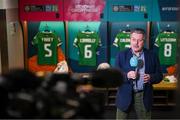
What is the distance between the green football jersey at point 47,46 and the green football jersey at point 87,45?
1.02 ft

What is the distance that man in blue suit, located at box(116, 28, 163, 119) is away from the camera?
10.8ft

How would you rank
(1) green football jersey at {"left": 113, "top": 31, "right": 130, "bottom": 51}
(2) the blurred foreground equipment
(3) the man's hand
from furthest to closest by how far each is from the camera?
1. (1) green football jersey at {"left": 113, "top": 31, "right": 130, "bottom": 51}
2. (3) the man's hand
3. (2) the blurred foreground equipment

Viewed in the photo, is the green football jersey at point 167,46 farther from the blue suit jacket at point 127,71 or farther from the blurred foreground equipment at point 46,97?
the blurred foreground equipment at point 46,97

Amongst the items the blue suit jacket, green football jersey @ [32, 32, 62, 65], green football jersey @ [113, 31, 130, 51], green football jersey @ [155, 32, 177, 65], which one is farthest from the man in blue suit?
green football jersey @ [32, 32, 62, 65]

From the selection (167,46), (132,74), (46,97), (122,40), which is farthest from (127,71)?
(46,97)

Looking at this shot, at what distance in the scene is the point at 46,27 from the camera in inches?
216

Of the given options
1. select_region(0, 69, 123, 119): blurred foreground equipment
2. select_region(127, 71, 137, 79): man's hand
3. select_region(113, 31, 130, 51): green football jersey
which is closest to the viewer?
select_region(0, 69, 123, 119): blurred foreground equipment

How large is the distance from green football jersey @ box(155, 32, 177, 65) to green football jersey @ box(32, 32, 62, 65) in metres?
1.51

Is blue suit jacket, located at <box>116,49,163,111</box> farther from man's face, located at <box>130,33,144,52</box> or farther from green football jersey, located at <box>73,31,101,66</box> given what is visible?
green football jersey, located at <box>73,31,101,66</box>

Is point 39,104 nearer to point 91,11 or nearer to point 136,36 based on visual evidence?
point 136,36

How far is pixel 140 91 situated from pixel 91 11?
2.35 meters

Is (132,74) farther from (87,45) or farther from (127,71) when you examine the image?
(87,45)

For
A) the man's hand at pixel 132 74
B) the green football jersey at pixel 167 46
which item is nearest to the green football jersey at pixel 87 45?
the green football jersey at pixel 167 46

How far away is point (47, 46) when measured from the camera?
5.54 metres
